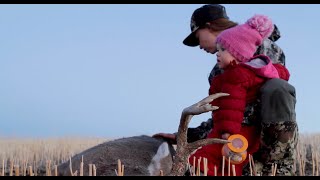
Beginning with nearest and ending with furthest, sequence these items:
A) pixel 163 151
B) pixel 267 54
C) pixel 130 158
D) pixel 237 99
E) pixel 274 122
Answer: pixel 237 99 → pixel 274 122 → pixel 130 158 → pixel 163 151 → pixel 267 54

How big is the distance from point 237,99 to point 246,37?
59 centimetres

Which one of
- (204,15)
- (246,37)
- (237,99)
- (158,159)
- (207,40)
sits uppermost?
(204,15)

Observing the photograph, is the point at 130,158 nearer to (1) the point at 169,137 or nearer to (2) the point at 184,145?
(1) the point at 169,137

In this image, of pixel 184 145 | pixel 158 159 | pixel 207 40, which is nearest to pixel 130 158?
pixel 158 159

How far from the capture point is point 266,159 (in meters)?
4.21

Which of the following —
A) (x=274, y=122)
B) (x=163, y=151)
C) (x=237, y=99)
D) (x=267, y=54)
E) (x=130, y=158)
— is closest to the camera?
(x=237, y=99)

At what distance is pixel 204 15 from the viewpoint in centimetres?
472

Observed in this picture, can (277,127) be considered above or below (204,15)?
below

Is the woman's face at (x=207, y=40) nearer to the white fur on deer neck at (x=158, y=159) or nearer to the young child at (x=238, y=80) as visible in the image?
the young child at (x=238, y=80)

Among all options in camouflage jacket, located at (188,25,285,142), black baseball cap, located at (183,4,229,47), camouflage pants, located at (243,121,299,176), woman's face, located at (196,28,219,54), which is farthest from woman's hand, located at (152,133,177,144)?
black baseball cap, located at (183,4,229,47)

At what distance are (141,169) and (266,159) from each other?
3.11ft

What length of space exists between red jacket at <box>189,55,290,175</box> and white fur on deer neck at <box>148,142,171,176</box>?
12.7 inches

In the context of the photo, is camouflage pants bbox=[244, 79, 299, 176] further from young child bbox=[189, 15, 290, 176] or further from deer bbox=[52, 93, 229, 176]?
deer bbox=[52, 93, 229, 176]
